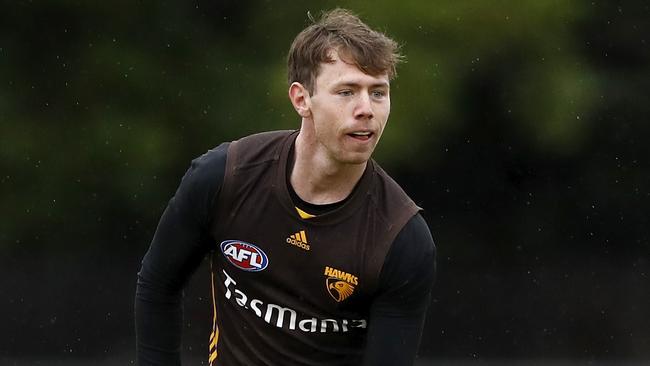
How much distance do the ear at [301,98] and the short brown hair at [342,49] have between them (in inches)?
0.8

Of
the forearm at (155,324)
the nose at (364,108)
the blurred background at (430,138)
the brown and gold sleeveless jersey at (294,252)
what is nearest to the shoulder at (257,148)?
the brown and gold sleeveless jersey at (294,252)

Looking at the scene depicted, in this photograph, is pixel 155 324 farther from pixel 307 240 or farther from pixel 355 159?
pixel 355 159

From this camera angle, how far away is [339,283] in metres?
4.48

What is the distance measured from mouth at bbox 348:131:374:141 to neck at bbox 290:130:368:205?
20cm

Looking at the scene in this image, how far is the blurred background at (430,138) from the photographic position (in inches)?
421

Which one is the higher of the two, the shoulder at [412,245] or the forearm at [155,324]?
the shoulder at [412,245]

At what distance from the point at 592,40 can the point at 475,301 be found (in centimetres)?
233

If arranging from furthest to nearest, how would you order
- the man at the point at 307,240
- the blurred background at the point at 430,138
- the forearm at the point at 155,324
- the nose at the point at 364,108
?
the blurred background at the point at 430,138 < the forearm at the point at 155,324 < the man at the point at 307,240 < the nose at the point at 364,108

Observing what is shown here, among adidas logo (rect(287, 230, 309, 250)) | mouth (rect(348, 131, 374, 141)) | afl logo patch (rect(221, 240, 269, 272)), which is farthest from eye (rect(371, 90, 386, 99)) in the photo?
afl logo patch (rect(221, 240, 269, 272))

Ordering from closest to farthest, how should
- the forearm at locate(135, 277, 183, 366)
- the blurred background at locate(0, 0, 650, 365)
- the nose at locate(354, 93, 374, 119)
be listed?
1. the nose at locate(354, 93, 374, 119)
2. the forearm at locate(135, 277, 183, 366)
3. the blurred background at locate(0, 0, 650, 365)

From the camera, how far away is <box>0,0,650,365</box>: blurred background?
10.7 m

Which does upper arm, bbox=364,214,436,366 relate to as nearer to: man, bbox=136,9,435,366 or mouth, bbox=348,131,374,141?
man, bbox=136,9,435,366

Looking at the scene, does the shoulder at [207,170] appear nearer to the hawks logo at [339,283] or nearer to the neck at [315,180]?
the neck at [315,180]

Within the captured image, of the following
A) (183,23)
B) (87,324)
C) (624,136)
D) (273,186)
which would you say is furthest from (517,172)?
(273,186)
